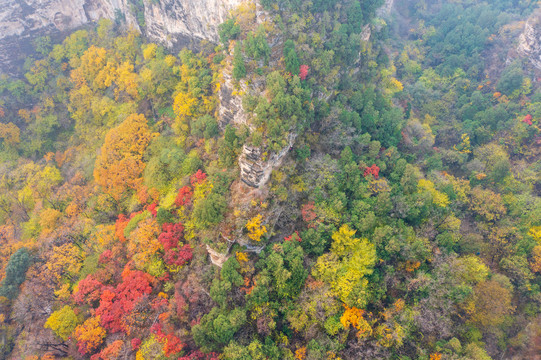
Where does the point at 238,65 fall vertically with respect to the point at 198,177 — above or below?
above

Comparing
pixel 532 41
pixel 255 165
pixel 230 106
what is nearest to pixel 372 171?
pixel 255 165

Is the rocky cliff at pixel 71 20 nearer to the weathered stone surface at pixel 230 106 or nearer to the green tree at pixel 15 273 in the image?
the weathered stone surface at pixel 230 106

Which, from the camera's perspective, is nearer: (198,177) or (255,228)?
→ (255,228)

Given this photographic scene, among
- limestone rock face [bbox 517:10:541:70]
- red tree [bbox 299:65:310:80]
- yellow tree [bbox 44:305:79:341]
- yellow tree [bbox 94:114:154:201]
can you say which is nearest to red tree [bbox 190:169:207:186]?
yellow tree [bbox 94:114:154:201]

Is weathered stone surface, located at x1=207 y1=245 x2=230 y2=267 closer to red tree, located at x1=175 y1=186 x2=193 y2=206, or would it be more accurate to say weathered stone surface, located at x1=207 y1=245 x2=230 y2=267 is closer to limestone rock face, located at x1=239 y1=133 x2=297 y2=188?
red tree, located at x1=175 y1=186 x2=193 y2=206

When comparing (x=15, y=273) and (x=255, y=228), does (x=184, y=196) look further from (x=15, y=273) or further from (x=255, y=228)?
(x=15, y=273)

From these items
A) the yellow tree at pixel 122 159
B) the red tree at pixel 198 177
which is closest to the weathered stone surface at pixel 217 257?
the red tree at pixel 198 177
